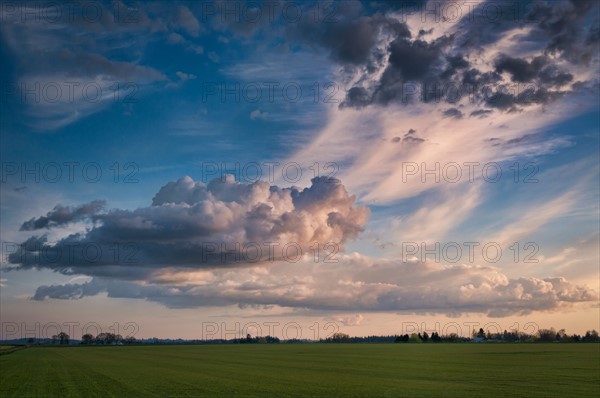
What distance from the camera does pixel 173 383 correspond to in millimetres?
56438

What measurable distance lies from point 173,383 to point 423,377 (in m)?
27.6

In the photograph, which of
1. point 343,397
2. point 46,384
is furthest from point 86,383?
point 343,397

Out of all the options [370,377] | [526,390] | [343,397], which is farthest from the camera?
[370,377]

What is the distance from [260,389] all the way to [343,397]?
386 inches

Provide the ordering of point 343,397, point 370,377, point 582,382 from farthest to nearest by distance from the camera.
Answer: point 370,377
point 582,382
point 343,397

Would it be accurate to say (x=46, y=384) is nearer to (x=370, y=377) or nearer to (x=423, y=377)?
(x=370, y=377)

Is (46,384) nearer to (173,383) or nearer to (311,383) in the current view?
(173,383)

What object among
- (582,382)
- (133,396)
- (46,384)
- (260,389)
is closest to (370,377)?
(260,389)

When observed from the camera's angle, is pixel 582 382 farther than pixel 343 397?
Yes

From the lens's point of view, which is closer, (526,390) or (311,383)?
(526,390)

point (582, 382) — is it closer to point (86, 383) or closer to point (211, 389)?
point (211, 389)

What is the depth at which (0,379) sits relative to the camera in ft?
203

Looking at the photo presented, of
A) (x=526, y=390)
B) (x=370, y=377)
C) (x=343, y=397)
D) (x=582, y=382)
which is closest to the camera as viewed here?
(x=343, y=397)

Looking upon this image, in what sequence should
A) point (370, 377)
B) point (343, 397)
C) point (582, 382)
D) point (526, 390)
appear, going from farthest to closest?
point (370, 377) < point (582, 382) < point (526, 390) < point (343, 397)
